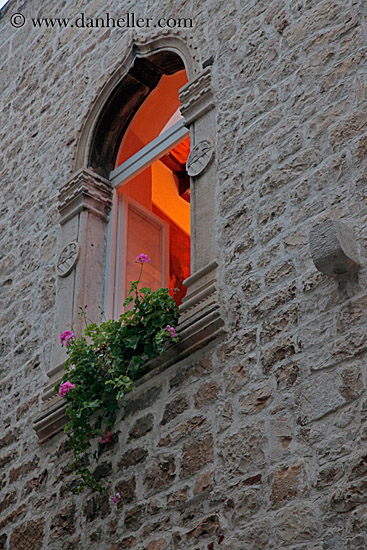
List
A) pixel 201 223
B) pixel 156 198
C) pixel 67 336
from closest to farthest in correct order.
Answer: pixel 201 223 < pixel 67 336 < pixel 156 198

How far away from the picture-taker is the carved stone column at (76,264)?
5.68 m

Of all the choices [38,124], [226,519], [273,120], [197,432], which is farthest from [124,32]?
[226,519]

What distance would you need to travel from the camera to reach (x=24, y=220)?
6945 mm

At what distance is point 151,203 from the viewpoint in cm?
670

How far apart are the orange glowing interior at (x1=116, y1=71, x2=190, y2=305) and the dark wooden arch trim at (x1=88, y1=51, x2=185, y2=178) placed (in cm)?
5

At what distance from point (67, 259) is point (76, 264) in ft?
0.37

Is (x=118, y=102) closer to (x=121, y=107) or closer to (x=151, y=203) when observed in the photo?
(x=121, y=107)

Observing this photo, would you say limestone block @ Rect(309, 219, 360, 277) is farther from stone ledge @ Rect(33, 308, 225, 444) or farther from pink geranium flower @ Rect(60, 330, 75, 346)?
pink geranium flower @ Rect(60, 330, 75, 346)

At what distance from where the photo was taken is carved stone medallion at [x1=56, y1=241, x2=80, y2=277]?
612cm

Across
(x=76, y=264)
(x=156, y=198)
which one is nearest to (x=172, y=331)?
(x=76, y=264)

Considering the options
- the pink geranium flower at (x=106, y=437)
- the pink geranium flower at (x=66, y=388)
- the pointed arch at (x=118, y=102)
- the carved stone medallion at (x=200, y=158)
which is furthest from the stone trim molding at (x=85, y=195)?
the pink geranium flower at (x=106, y=437)

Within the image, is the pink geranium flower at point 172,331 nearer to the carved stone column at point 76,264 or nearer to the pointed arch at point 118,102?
the carved stone column at point 76,264

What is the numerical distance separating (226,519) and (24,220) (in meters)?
3.47

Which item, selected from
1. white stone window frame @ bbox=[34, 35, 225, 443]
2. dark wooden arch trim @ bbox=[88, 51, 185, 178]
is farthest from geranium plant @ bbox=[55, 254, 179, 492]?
dark wooden arch trim @ bbox=[88, 51, 185, 178]
